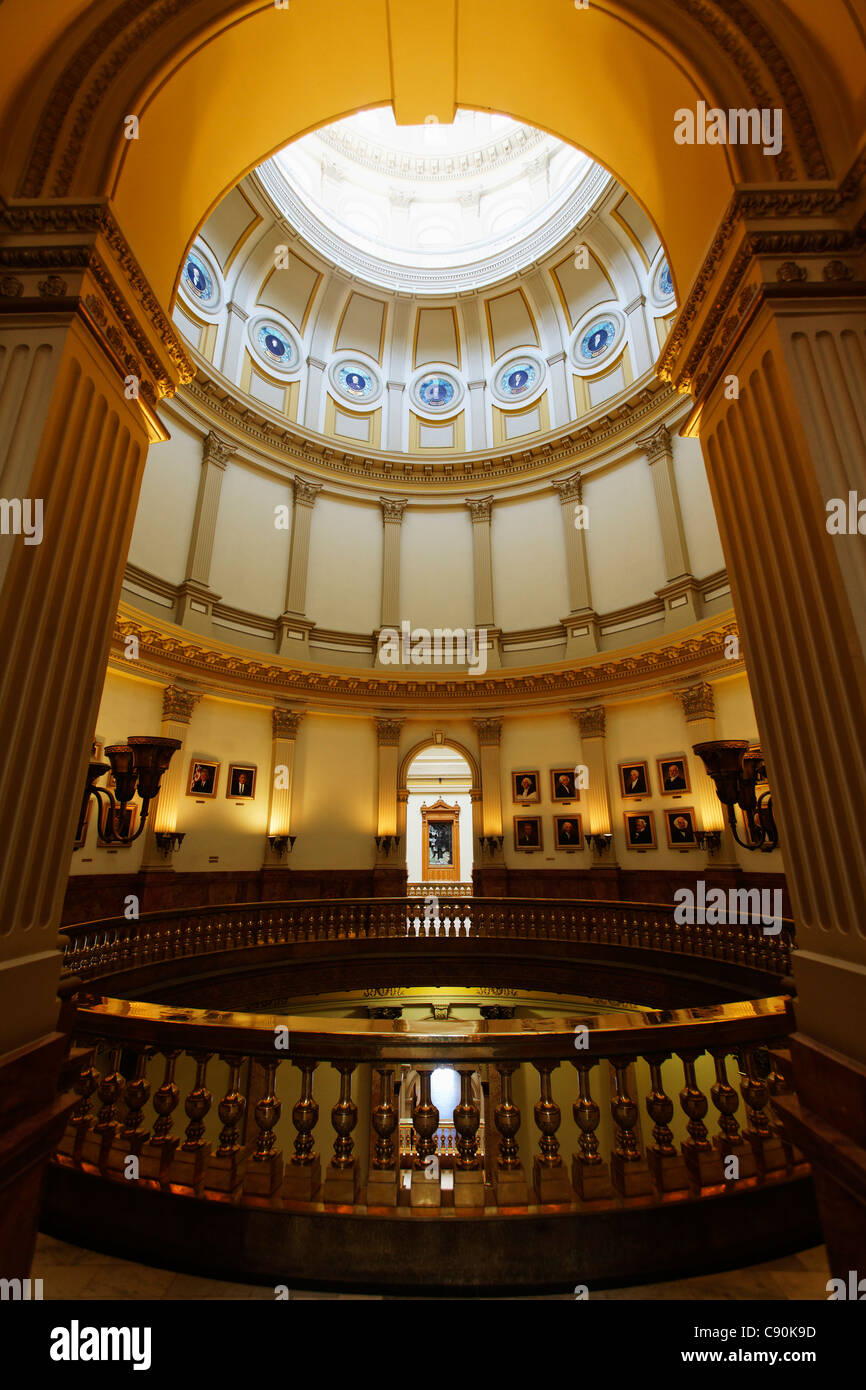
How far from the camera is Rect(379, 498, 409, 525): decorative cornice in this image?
15875mm

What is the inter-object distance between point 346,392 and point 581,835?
13707mm

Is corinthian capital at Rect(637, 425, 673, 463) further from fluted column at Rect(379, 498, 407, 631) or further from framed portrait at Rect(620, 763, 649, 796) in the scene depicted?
framed portrait at Rect(620, 763, 649, 796)

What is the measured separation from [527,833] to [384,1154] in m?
11.0

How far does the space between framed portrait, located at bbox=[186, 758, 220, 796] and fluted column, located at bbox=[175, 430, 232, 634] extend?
9.68ft

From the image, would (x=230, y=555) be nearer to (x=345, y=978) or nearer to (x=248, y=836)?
(x=248, y=836)

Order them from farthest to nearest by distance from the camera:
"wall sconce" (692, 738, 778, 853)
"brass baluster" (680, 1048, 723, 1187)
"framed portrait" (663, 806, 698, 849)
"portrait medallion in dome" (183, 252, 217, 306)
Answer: "portrait medallion in dome" (183, 252, 217, 306)
"framed portrait" (663, 806, 698, 849)
"wall sconce" (692, 738, 778, 853)
"brass baluster" (680, 1048, 723, 1187)

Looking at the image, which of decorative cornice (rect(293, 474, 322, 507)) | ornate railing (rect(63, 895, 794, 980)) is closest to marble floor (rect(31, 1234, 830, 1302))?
ornate railing (rect(63, 895, 794, 980))

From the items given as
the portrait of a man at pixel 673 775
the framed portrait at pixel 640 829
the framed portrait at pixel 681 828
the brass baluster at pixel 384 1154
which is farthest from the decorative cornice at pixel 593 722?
the brass baluster at pixel 384 1154

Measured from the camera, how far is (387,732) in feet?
46.6

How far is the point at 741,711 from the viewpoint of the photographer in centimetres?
1102

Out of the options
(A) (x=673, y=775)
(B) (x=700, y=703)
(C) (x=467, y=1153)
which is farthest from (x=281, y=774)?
(C) (x=467, y=1153)

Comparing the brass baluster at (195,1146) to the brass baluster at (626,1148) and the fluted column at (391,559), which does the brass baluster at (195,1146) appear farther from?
the fluted column at (391,559)

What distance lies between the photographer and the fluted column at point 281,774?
1258 centimetres

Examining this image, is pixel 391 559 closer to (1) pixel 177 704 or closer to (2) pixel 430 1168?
(1) pixel 177 704
